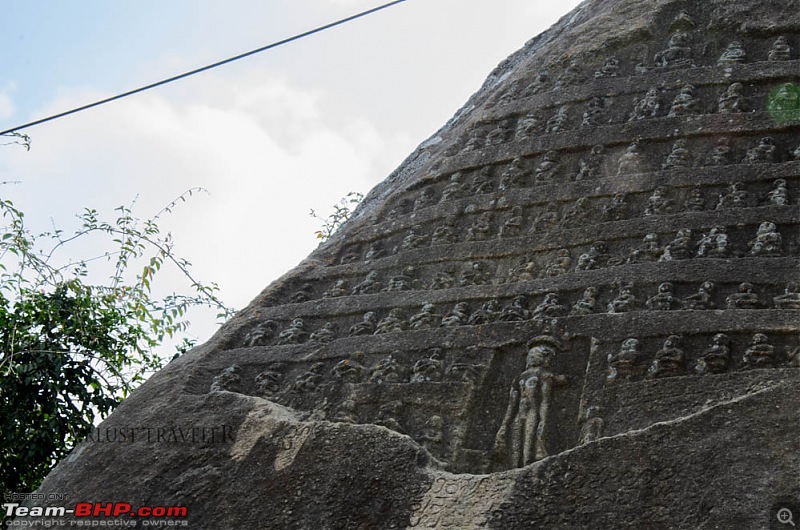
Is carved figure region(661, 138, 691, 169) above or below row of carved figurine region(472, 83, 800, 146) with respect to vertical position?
below

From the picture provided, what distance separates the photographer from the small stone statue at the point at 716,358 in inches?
206

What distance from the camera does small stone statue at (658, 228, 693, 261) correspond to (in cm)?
609

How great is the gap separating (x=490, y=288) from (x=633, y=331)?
1097mm

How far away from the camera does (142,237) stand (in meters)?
11.4

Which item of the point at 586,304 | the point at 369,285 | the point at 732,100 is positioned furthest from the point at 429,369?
the point at 732,100

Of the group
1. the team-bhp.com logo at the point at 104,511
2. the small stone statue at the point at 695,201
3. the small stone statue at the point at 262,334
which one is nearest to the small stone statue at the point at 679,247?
the small stone statue at the point at 695,201

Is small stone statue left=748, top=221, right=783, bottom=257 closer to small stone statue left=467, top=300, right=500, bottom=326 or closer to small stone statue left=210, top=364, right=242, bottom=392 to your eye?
small stone statue left=467, top=300, right=500, bottom=326

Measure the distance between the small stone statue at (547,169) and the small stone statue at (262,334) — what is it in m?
1.97

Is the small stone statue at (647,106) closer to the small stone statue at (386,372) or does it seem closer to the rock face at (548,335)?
the rock face at (548,335)

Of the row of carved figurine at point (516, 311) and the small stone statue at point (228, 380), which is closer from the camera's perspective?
the row of carved figurine at point (516, 311)

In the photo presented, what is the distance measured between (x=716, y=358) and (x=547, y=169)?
7.72 feet

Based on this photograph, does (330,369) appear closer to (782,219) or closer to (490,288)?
(490,288)

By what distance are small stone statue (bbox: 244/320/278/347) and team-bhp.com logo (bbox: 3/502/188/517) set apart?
152cm
